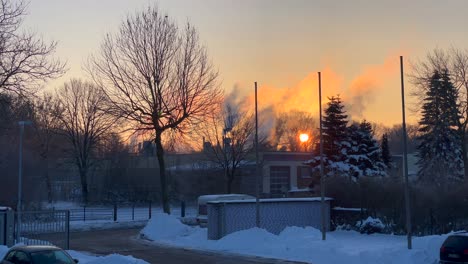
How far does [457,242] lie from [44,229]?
14.7 m

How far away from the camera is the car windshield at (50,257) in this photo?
14047 millimetres

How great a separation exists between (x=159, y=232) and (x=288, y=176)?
121 feet

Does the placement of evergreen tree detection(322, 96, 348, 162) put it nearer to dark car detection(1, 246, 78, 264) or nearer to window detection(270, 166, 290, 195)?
window detection(270, 166, 290, 195)

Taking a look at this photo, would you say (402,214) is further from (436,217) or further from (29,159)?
(29,159)

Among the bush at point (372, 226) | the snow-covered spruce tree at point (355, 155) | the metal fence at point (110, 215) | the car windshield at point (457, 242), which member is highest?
the snow-covered spruce tree at point (355, 155)

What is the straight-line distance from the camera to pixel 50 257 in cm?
1425

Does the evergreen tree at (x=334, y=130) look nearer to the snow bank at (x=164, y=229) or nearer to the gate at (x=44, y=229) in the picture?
the snow bank at (x=164, y=229)

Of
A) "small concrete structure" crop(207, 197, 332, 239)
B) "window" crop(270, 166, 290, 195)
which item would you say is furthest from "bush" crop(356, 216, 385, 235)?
"window" crop(270, 166, 290, 195)

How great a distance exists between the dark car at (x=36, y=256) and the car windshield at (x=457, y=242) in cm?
1120

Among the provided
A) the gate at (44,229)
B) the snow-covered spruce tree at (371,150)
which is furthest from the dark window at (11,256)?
the snow-covered spruce tree at (371,150)

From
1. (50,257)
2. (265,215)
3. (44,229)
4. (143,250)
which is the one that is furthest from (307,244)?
(50,257)

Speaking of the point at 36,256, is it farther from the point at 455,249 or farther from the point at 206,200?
the point at 206,200

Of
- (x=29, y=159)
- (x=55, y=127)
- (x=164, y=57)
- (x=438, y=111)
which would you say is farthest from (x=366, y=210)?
(x=55, y=127)

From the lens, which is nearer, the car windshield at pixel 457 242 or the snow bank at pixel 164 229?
the car windshield at pixel 457 242
